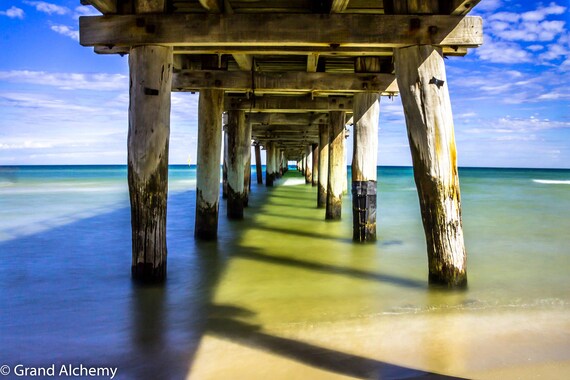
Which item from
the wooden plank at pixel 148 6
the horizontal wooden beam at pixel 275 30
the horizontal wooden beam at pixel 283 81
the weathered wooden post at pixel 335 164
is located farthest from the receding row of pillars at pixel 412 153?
the weathered wooden post at pixel 335 164

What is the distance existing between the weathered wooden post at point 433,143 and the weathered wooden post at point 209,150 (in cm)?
314

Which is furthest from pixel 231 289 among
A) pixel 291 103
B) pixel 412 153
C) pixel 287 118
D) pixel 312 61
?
pixel 287 118

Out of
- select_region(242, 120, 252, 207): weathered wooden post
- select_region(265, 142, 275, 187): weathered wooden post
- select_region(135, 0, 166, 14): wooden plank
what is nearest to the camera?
select_region(135, 0, 166, 14): wooden plank

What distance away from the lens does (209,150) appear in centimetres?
651

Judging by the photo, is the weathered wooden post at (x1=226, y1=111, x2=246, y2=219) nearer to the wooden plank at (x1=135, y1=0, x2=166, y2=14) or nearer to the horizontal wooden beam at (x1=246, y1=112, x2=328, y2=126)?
the horizontal wooden beam at (x1=246, y1=112, x2=328, y2=126)

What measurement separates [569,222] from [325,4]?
28.5ft

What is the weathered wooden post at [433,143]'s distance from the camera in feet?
12.5

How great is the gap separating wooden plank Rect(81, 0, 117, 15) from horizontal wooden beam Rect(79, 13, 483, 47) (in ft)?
0.19

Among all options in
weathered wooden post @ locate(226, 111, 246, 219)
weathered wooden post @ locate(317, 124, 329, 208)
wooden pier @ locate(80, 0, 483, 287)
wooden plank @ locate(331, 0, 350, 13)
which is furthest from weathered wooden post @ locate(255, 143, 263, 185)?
wooden plank @ locate(331, 0, 350, 13)

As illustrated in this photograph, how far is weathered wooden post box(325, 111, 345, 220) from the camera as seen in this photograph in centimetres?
872

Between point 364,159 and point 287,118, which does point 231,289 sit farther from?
point 287,118

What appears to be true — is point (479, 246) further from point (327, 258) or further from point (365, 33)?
point (365, 33)

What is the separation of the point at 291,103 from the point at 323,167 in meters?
2.68

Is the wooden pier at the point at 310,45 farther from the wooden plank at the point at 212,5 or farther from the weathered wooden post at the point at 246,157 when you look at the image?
the weathered wooden post at the point at 246,157
